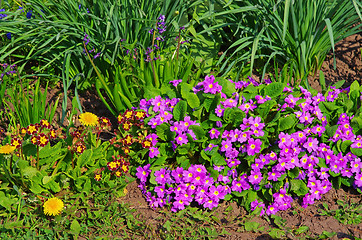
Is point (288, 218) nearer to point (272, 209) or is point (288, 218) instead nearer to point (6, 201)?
point (272, 209)

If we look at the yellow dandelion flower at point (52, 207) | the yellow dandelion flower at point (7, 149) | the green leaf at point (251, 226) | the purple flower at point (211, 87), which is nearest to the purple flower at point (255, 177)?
the green leaf at point (251, 226)

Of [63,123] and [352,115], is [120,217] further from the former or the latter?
[352,115]

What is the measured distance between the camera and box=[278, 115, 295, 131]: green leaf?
252 cm

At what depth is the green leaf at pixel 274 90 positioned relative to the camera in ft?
8.78

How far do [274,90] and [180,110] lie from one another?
2.10 ft

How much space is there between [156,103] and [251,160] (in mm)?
733

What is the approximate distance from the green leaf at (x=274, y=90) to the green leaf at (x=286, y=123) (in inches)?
8.4

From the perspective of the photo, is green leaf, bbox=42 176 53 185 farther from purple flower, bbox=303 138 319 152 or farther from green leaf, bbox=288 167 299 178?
purple flower, bbox=303 138 319 152

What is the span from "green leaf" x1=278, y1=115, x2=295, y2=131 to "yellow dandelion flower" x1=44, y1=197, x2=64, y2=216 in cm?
140

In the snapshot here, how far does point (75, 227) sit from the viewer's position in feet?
7.78

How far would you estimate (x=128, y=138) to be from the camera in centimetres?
259

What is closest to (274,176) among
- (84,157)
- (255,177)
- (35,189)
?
(255,177)

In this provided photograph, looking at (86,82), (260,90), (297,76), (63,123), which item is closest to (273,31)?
(297,76)

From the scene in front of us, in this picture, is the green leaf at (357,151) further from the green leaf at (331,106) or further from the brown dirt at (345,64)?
the brown dirt at (345,64)
